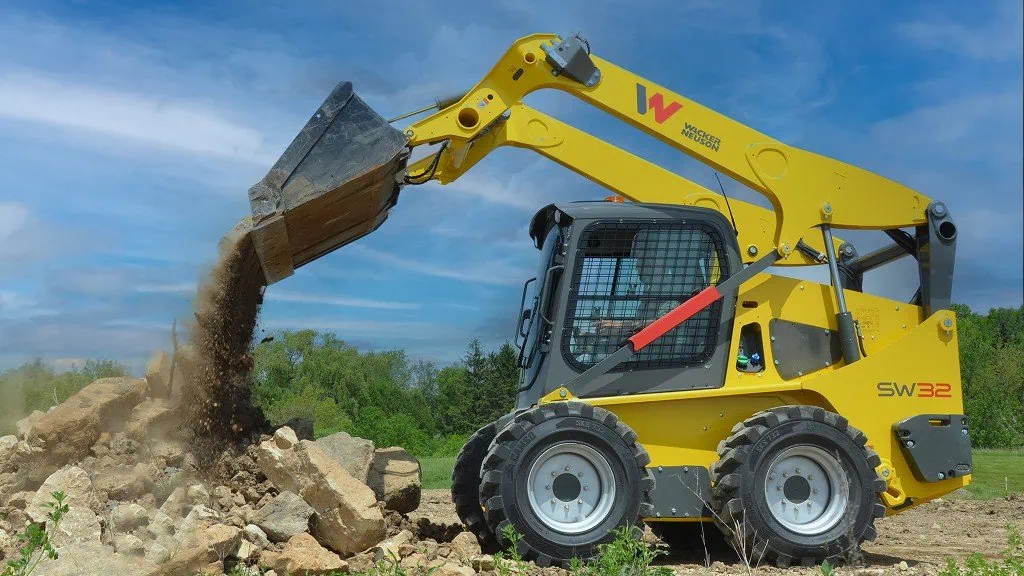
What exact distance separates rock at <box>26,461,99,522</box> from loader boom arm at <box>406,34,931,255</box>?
153 inches

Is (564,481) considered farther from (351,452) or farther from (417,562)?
(351,452)

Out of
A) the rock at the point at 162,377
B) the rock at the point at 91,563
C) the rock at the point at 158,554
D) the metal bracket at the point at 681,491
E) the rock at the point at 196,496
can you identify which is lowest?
the rock at the point at 91,563

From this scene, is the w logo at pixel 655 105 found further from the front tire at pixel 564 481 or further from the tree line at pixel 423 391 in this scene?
the tree line at pixel 423 391

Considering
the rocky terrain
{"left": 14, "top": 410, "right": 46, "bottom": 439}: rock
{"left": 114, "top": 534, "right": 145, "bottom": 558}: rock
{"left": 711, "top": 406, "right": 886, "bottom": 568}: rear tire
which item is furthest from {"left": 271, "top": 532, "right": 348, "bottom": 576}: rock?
{"left": 14, "top": 410, "right": 46, "bottom": 439}: rock

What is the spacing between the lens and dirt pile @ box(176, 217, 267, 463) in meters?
7.66

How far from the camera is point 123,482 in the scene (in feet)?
22.7

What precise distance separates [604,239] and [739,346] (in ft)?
4.77

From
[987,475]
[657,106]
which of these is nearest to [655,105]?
[657,106]

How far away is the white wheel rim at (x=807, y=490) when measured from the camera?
724cm

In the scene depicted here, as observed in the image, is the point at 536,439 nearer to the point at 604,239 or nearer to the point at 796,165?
the point at 604,239

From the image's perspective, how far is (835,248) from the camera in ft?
29.1

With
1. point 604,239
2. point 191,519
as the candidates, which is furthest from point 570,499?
point 191,519

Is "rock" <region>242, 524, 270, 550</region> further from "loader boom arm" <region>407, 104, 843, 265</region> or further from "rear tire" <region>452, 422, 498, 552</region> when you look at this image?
"loader boom arm" <region>407, 104, 843, 265</region>

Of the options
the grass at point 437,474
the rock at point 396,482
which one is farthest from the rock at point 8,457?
the grass at point 437,474
